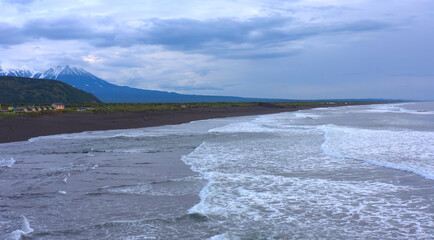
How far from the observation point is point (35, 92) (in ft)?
385

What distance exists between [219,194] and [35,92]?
125554mm

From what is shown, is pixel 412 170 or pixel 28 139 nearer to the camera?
pixel 412 170

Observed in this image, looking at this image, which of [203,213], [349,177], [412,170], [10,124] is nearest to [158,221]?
[203,213]

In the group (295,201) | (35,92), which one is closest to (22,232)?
(295,201)

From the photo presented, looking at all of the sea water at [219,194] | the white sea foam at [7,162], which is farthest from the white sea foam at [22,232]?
the white sea foam at [7,162]

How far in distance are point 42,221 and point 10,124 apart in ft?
79.6

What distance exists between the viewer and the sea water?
6.61 metres

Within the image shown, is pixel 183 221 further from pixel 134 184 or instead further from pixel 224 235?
pixel 134 184

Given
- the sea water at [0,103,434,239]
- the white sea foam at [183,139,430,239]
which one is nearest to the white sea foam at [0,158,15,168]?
the sea water at [0,103,434,239]

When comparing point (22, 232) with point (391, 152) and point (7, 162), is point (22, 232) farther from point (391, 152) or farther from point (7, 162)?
point (391, 152)

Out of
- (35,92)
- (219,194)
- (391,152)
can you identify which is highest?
(35,92)

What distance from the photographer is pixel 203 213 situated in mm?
7445

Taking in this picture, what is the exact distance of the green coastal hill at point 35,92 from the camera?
109m

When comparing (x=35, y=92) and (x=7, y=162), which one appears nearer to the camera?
(x=7, y=162)
